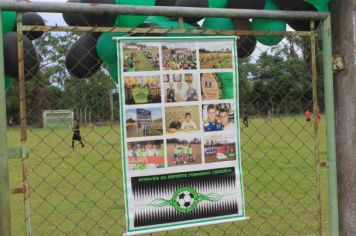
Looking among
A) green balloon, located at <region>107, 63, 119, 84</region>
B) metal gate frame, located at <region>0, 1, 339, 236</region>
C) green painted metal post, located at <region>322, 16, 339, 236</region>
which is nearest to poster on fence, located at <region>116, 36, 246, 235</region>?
metal gate frame, located at <region>0, 1, 339, 236</region>

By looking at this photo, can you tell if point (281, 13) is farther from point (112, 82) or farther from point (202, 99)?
point (112, 82)

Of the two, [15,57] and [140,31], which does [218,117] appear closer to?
[140,31]

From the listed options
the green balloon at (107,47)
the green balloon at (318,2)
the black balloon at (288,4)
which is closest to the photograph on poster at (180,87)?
the green balloon at (107,47)

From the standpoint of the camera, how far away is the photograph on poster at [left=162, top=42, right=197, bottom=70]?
2.27 meters

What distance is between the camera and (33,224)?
5617 mm

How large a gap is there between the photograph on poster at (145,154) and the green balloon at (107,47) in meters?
0.53

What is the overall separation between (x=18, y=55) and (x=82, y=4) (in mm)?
365

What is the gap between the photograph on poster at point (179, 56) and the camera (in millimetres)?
2273

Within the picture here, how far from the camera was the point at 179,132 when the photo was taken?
90.5 inches

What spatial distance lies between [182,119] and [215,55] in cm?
36

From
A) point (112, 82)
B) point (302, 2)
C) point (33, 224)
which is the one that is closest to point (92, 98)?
point (33, 224)

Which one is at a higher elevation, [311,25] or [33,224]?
[311,25]

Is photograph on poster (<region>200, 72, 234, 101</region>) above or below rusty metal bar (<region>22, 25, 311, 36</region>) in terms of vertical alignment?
below

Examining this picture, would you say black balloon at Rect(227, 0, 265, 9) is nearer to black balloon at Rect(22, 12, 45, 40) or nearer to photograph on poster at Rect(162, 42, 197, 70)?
photograph on poster at Rect(162, 42, 197, 70)
